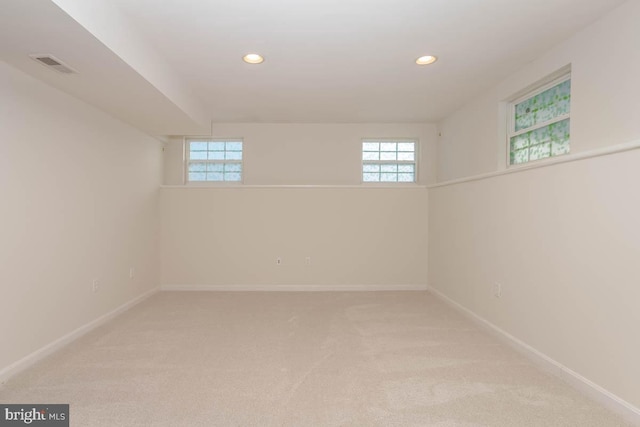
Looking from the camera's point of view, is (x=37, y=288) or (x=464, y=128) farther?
(x=464, y=128)

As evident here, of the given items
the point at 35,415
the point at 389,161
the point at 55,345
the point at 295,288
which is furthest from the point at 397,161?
the point at 35,415

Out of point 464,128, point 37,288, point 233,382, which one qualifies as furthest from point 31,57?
point 464,128

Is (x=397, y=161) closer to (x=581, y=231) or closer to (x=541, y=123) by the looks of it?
(x=541, y=123)

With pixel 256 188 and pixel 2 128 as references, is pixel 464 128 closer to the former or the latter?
pixel 256 188

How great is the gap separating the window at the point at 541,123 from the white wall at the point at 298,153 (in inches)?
74.7

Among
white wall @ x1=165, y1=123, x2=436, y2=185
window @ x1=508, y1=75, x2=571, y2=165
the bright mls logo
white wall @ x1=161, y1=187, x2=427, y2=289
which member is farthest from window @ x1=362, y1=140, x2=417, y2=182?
the bright mls logo

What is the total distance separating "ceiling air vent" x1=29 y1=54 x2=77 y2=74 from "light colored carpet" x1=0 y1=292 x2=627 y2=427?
2054mm

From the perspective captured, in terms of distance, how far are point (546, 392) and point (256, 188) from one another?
12.5ft

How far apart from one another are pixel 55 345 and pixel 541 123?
4.39m

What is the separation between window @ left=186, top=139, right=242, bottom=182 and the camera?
16.3 feet

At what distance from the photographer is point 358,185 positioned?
4.86 m

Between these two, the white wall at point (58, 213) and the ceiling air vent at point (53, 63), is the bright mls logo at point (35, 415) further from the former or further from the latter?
the ceiling air vent at point (53, 63)

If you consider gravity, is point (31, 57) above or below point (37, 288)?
above

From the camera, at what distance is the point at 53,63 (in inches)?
87.0
